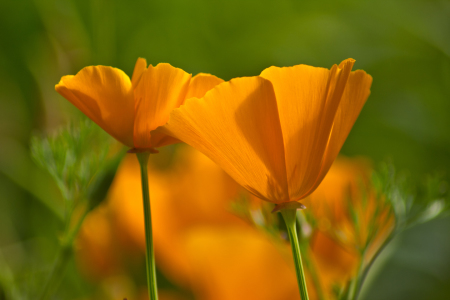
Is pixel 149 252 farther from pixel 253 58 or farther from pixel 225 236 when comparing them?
pixel 253 58

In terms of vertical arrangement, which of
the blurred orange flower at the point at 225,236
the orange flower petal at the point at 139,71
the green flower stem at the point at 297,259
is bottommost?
the green flower stem at the point at 297,259

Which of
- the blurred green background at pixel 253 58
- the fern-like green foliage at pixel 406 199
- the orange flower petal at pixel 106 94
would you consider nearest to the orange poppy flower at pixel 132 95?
the orange flower petal at pixel 106 94

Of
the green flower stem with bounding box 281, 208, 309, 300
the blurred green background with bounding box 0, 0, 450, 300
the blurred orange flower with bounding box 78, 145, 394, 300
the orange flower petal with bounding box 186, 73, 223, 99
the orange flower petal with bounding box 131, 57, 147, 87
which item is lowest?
the green flower stem with bounding box 281, 208, 309, 300

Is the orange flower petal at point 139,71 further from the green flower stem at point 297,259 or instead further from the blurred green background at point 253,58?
the blurred green background at point 253,58

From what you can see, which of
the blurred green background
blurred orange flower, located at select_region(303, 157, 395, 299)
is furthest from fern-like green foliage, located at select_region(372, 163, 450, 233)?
the blurred green background

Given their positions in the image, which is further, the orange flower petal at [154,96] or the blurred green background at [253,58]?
the blurred green background at [253,58]

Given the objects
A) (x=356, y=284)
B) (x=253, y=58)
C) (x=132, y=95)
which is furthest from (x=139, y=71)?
(x=253, y=58)

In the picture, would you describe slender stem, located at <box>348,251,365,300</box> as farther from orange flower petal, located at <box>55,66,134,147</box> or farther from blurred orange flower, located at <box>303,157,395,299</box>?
orange flower petal, located at <box>55,66,134,147</box>
